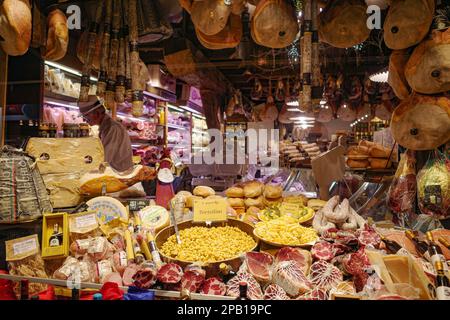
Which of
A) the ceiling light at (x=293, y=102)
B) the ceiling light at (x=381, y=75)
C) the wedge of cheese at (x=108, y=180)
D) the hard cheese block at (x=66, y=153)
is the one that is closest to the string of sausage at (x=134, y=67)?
the hard cheese block at (x=66, y=153)

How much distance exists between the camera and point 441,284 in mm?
1136

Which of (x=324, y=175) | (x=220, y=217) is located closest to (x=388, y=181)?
(x=324, y=175)

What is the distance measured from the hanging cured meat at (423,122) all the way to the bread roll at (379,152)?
1136 millimetres

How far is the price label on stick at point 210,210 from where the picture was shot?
182 centimetres

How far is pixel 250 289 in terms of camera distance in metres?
1.23

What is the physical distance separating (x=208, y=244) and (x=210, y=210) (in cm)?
26

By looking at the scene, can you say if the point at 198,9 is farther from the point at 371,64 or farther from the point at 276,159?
the point at 276,159

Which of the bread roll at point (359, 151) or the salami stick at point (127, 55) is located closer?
the salami stick at point (127, 55)

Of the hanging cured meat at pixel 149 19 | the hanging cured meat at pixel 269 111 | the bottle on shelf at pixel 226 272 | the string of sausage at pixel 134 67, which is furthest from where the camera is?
the hanging cured meat at pixel 269 111

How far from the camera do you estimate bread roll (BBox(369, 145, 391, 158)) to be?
9.41 ft

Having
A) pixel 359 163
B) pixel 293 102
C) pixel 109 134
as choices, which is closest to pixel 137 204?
pixel 359 163

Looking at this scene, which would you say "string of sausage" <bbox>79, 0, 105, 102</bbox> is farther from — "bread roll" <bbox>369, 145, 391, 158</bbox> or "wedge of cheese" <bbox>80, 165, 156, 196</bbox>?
"bread roll" <bbox>369, 145, 391, 158</bbox>

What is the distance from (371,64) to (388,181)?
193cm

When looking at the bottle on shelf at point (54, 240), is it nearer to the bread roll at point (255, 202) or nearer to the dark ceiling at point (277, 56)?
the bread roll at point (255, 202)
